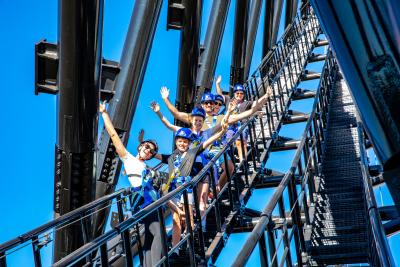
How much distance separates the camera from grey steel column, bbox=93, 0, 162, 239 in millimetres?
8508

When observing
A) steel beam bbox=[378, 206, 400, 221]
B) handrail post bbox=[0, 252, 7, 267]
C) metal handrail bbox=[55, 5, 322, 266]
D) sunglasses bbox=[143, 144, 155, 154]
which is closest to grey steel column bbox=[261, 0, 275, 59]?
steel beam bbox=[378, 206, 400, 221]

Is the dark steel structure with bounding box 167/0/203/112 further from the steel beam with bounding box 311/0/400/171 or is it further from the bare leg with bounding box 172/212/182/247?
the steel beam with bounding box 311/0/400/171

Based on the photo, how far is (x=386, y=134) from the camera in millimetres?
1582

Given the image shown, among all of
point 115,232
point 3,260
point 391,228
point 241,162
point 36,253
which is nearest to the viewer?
point 115,232

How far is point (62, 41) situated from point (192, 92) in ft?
19.0

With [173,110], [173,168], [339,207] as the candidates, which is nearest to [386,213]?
[339,207]

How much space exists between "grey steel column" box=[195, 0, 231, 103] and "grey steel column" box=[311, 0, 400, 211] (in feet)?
37.7

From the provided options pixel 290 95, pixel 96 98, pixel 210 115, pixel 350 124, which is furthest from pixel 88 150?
pixel 290 95

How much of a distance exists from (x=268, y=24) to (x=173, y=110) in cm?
1119

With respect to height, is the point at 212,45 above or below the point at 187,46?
above

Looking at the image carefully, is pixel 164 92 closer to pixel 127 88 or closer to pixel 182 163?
pixel 127 88

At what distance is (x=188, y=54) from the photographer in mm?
11297

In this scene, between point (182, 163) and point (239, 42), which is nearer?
point (182, 163)

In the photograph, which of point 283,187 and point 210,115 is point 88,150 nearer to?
point 210,115
